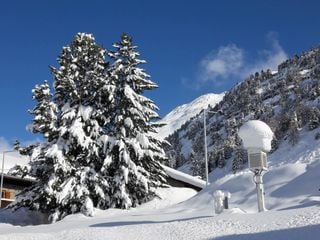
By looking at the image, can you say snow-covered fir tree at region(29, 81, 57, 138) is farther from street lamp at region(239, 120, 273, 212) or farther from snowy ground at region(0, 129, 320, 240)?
street lamp at region(239, 120, 273, 212)

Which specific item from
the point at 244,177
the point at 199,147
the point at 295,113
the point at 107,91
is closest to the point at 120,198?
the point at 107,91

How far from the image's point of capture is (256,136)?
14.0m

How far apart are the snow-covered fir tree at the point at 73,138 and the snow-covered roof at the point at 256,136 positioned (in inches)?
477

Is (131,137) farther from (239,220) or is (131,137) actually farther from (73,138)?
(239,220)

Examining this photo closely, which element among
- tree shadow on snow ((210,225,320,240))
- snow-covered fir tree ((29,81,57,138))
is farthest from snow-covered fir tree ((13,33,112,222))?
tree shadow on snow ((210,225,320,240))

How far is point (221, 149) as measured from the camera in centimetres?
11356

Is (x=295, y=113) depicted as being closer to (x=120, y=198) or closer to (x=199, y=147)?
(x=199, y=147)

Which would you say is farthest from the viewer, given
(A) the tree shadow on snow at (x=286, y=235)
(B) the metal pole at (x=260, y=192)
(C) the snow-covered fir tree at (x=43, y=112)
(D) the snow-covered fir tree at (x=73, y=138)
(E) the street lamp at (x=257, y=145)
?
(C) the snow-covered fir tree at (x=43, y=112)

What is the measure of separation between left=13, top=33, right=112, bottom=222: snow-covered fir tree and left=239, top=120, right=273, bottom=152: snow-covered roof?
12117 mm

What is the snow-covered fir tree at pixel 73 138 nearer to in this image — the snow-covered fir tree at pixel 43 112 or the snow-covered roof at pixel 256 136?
the snow-covered fir tree at pixel 43 112

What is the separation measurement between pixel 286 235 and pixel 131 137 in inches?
732

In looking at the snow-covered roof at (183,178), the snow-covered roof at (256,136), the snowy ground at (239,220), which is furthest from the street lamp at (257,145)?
the snow-covered roof at (183,178)

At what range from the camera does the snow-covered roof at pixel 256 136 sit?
45.6 ft

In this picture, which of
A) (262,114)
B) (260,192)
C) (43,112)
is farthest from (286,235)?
(262,114)
